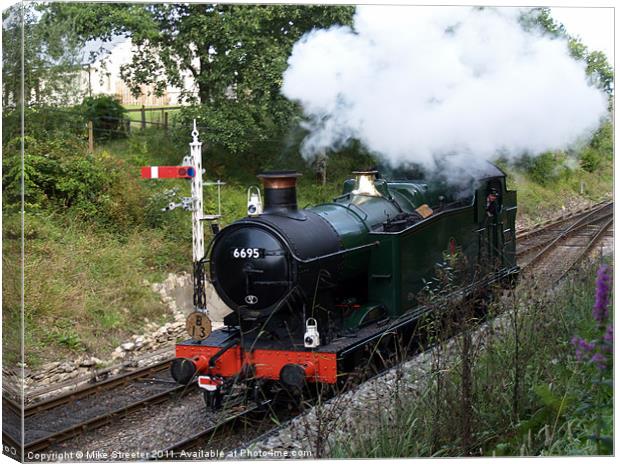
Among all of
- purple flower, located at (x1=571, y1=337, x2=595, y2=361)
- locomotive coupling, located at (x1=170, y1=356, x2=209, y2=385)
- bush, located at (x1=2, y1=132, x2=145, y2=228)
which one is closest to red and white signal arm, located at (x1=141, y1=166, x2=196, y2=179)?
bush, located at (x1=2, y1=132, x2=145, y2=228)

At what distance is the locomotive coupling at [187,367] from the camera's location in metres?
7.98

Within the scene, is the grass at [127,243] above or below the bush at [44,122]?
below

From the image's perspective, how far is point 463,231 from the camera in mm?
10031

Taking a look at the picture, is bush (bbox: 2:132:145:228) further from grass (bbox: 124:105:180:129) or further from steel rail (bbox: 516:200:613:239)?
steel rail (bbox: 516:200:613:239)

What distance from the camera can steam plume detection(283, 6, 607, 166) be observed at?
780cm

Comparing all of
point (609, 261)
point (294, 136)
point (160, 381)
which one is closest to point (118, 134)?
point (294, 136)

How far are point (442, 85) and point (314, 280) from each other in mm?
2293

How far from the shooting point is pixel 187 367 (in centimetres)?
799

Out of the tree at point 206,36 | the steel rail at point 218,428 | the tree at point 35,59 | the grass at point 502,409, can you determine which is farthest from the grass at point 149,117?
the grass at point 502,409

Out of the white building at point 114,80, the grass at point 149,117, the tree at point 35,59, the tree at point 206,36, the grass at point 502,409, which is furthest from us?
the grass at point 149,117

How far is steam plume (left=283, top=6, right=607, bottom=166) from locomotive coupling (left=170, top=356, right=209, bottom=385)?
239 cm

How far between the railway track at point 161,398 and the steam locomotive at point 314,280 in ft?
1.34

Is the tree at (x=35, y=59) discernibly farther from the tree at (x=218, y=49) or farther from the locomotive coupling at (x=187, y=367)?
the locomotive coupling at (x=187, y=367)

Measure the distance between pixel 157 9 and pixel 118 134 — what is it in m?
1.88
